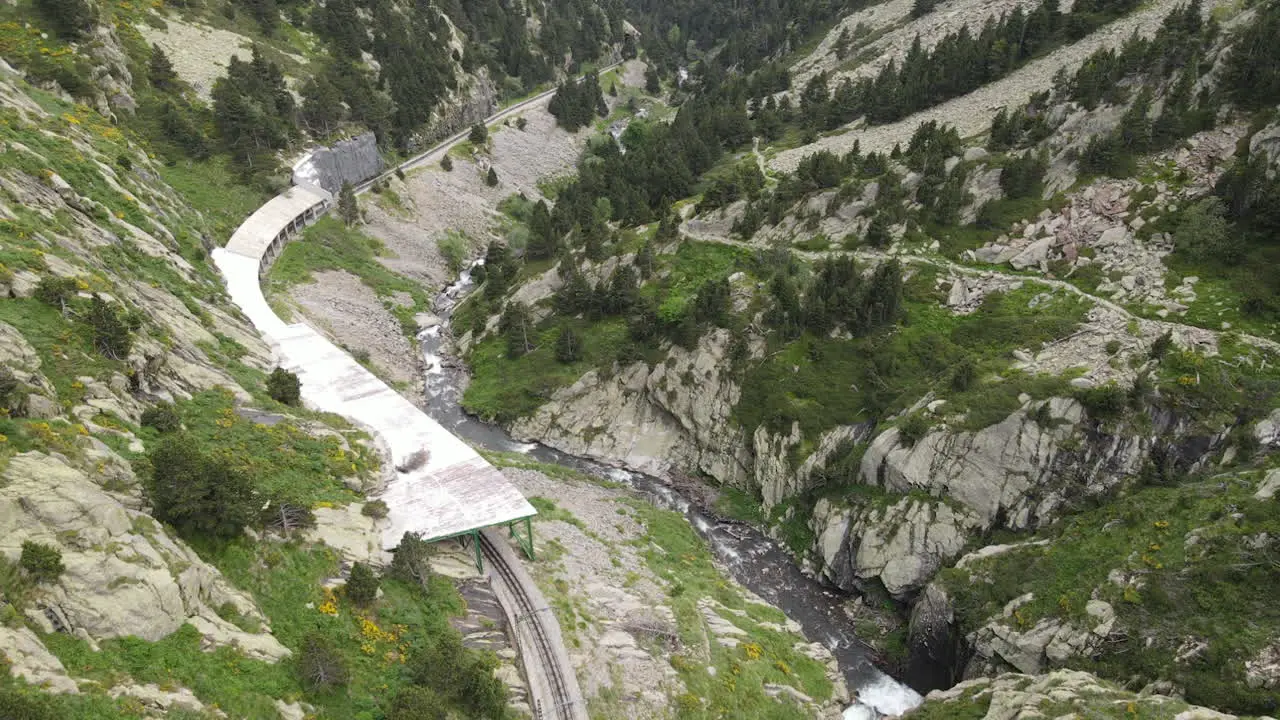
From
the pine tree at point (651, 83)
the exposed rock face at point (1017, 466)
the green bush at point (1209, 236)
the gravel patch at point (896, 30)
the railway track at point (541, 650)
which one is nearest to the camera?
→ the railway track at point (541, 650)

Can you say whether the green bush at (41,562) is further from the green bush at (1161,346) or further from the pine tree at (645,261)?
the pine tree at (645,261)

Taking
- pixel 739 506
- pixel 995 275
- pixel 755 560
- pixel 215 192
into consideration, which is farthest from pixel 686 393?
pixel 215 192

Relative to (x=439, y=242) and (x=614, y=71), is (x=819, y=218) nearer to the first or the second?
(x=439, y=242)

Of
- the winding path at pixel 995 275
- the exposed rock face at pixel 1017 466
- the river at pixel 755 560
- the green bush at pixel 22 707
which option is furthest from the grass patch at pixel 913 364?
the green bush at pixel 22 707

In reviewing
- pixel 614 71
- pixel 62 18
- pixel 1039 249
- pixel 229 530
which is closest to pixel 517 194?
pixel 62 18

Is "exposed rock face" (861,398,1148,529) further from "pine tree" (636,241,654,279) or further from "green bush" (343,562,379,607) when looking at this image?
"green bush" (343,562,379,607)
